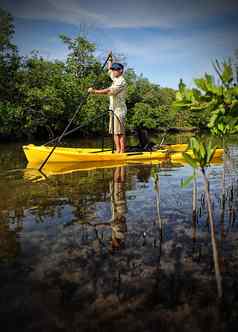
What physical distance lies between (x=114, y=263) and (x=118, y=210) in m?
2.12

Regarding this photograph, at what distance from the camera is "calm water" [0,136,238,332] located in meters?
2.65

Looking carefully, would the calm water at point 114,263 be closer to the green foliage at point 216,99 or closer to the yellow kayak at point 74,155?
the green foliage at point 216,99

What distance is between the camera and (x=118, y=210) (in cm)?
571

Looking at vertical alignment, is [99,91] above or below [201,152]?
above

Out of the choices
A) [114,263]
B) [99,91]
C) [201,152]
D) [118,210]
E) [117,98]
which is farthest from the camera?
[117,98]

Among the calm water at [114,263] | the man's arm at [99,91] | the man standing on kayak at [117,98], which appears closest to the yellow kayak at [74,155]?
the man standing on kayak at [117,98]

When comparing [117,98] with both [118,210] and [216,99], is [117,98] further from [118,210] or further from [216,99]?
[216,99]

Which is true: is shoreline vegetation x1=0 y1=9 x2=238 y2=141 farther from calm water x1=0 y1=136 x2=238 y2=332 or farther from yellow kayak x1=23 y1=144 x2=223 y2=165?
calm water x1=0 y1=136 x2=238 y2=332

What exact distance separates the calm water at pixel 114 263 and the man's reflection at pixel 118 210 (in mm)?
17

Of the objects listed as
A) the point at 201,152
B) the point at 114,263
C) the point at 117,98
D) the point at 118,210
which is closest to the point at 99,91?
the point at 117,98

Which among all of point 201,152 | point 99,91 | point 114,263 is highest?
point 99,91

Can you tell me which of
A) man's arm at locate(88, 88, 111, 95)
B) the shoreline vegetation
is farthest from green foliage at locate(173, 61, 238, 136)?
the shoreline vegetation

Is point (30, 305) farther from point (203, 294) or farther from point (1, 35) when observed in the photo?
point (1, 35)

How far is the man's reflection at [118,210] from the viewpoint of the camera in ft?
14.3
